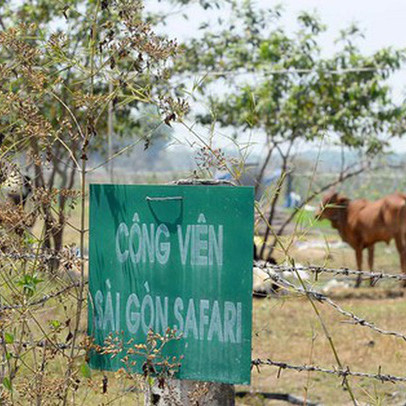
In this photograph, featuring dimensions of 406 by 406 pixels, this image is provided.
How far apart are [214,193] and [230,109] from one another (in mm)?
11859

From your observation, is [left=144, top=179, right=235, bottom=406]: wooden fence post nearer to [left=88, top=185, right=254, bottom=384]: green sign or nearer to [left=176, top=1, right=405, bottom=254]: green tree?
[left=88, top=185, right=254, bottom=384]: green sign

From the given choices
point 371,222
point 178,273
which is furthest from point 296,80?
point 178,273

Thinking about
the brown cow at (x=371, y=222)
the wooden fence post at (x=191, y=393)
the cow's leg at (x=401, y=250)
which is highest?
the brown cow at (x=371, y=222)

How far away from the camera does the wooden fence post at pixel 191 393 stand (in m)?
3.28

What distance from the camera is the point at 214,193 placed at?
3158mm

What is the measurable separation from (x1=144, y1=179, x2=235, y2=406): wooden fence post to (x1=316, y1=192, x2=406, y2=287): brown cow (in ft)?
37.2

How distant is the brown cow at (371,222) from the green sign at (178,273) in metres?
11.4

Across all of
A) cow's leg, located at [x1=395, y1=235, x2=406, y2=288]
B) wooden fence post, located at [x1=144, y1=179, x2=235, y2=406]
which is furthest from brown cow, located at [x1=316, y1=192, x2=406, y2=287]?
wooden fence post, located at [x1=144, y1=179, x2=235, y2=406]

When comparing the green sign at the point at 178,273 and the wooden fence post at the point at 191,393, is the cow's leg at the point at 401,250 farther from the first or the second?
the green sign at the point at 178,273

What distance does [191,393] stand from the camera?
3.28 metres

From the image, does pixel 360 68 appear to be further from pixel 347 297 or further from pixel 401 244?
pixel 347 297

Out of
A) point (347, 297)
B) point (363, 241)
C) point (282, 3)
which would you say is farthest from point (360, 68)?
point (347, 297)

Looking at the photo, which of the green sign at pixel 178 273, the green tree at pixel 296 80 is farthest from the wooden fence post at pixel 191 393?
the green tree at pixel 296 80

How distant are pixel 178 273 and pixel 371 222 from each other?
475 inches
